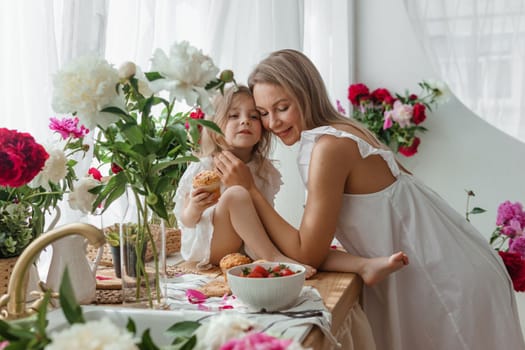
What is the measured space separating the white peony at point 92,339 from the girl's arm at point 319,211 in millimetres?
1104

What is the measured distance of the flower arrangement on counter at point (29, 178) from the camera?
108 cm

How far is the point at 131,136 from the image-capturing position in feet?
3.90

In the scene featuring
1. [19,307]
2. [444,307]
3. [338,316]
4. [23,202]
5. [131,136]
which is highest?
[131,136]

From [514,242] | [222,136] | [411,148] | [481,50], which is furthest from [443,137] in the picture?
[222,136]

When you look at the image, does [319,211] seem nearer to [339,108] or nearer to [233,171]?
[233,171]

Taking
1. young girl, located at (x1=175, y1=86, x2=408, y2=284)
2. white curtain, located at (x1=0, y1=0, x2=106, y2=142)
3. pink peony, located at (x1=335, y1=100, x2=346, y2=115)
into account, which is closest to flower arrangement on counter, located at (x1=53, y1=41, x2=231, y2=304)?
white curtain, located at (x1=0, y1=0, x2=106, y2=142)

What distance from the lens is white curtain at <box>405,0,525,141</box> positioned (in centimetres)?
287

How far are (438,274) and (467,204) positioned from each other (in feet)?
3.96

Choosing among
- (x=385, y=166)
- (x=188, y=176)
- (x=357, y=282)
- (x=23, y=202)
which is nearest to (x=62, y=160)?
(x=23, y=202)

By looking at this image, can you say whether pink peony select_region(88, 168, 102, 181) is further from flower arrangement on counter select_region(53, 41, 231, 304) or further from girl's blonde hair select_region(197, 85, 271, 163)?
girl's blonde hair select_region(197, 85, 271, 163)

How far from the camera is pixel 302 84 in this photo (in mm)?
1840

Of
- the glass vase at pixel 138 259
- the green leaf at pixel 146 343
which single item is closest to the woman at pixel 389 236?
the glass vase at pixel 138 259

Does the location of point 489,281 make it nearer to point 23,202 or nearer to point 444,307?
point 444,307

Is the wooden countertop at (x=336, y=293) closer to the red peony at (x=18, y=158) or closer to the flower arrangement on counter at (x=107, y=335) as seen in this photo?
the flower arrangement on counter at (x=107, y=335)
